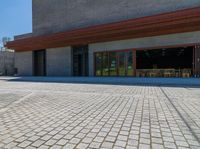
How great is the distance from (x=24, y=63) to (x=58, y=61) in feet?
22.8

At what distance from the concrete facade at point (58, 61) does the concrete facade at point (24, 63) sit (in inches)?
143

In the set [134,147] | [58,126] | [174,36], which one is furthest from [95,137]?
[174,36]

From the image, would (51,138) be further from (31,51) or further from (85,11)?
(31,51)

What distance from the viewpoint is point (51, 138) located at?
346 cm

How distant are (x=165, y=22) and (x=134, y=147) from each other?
1385 centimetres

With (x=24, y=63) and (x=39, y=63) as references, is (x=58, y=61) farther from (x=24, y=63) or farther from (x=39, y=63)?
(x=24, y=63)

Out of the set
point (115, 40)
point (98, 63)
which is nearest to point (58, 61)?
point (98, 63)

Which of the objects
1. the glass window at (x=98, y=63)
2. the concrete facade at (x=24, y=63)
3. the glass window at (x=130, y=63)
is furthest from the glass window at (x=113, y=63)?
the concrete facade at (x=24, y=63)

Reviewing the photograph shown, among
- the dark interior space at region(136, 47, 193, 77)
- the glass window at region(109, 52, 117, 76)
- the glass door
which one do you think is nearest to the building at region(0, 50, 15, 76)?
the glass window at region(109, 52, 117, 76)

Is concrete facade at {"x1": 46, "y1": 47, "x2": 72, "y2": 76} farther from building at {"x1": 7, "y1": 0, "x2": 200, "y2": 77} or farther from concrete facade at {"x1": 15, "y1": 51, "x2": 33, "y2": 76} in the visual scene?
concrete facade at {"x1": 15, "y1": 51, "x2": 33, "y2": 76}

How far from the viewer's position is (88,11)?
22.1m

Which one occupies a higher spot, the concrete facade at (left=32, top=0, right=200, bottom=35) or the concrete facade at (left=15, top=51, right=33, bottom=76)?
the concrete facade at (left=32, top=0, right=200, bottom=35)

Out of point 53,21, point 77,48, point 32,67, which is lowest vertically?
point 32,67

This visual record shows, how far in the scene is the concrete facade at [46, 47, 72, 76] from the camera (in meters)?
23.2
